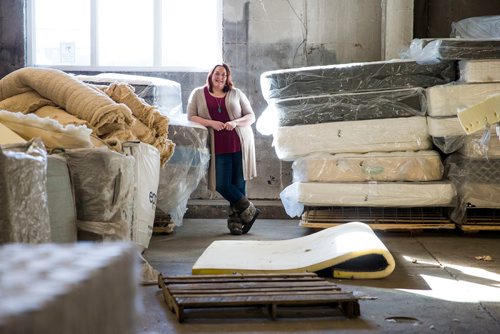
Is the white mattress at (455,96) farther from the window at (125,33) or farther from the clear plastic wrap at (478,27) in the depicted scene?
the window at (125,33)

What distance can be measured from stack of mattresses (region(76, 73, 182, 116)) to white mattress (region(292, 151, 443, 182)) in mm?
1802

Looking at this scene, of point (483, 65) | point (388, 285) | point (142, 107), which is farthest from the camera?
point (483, 65)

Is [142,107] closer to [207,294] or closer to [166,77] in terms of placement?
[207,294]

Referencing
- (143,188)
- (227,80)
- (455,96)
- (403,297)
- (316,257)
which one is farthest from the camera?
(227,80)

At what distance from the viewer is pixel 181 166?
8.23 metres

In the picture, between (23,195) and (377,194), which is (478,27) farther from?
(23,195)

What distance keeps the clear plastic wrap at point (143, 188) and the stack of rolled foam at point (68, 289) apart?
15.0 feet

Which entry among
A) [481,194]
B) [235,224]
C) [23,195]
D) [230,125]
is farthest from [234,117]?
[23,195]

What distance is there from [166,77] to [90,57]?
1017 millimetres

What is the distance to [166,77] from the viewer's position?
389 inches

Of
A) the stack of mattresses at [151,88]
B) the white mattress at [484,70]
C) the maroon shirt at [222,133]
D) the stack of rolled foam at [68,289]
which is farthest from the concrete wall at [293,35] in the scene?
the stack of rolled foam at [68,289]

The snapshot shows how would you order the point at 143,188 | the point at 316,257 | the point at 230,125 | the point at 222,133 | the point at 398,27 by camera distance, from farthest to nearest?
the point at 398,27, the point at 222,133, the point at 230,125, the point at 143,188, the point at 316,257

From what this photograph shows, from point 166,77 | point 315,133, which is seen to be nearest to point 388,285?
point 315,133

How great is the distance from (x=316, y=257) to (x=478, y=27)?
178 inches
